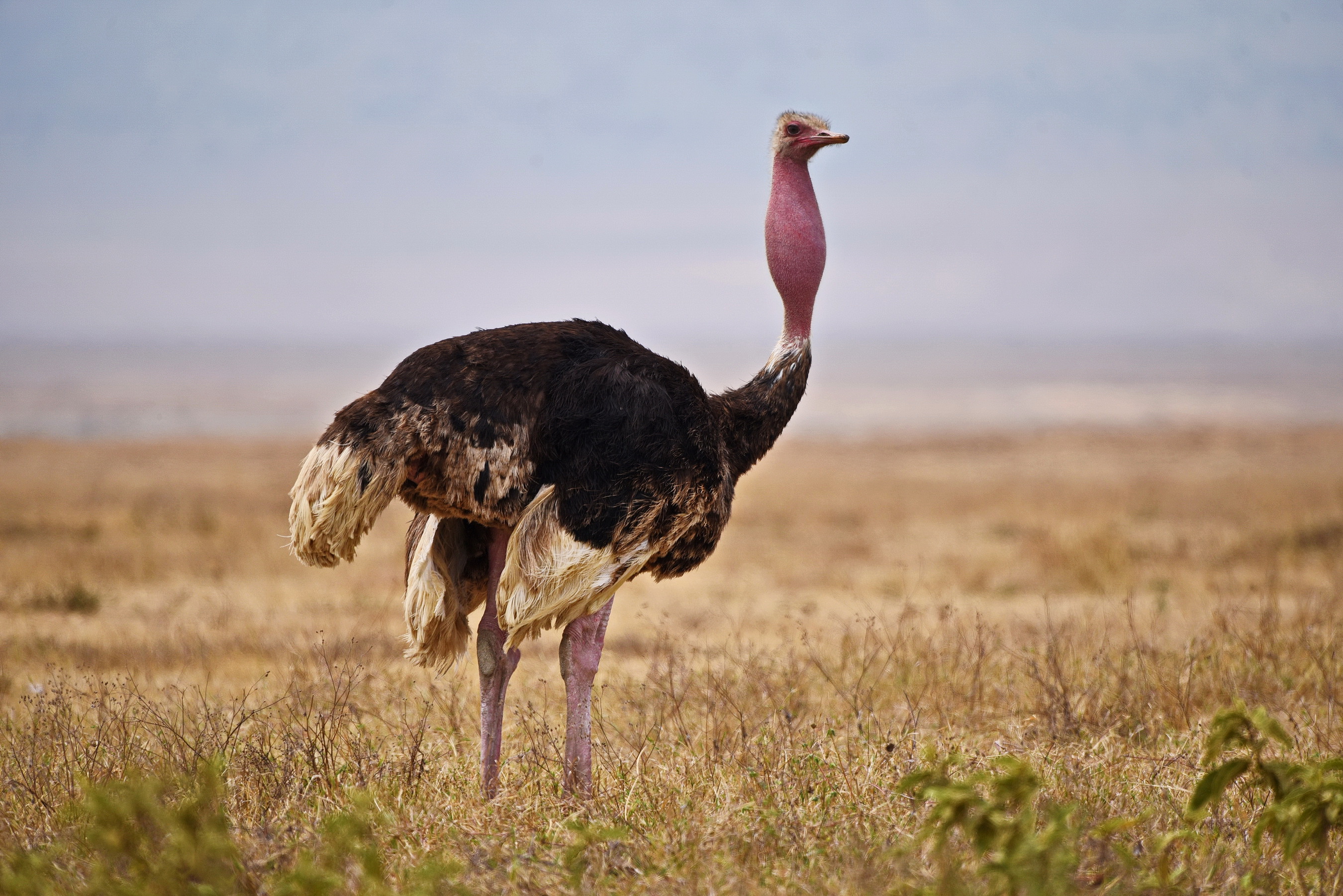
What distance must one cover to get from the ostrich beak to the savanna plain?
103 inches

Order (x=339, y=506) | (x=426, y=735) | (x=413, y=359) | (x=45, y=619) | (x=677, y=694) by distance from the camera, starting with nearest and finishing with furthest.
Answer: (x=339, y=506) < (x=413, y=359) < (x=426, y=735) < (x=677, y=694) < (x=45, y=619)

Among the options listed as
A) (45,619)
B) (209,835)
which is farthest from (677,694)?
(45,619)

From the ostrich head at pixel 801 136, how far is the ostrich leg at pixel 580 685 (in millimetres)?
2287

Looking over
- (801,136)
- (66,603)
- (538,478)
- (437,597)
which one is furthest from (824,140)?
(66,603)

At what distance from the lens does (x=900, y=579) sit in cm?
1301

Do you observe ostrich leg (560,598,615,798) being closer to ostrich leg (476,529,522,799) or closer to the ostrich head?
ostrich leg (476,529,522,799)

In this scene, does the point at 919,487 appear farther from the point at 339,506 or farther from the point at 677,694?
the point at 339,506

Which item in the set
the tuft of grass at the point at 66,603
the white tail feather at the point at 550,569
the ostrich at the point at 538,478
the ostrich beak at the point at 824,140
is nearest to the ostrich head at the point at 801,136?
the ostrich beak at the point at 824,140

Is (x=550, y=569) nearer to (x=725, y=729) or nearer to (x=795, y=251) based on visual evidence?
(x=725, y=729)

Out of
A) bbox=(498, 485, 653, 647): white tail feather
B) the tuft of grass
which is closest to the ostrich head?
bbox=(498, 485, 653, 647): white tail feather

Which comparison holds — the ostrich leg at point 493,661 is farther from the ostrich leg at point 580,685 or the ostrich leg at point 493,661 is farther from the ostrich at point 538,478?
the ostrich leg at point 580,685

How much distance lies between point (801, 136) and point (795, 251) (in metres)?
0.60

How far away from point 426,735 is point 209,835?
10.3 feet

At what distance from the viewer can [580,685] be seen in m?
5.05
